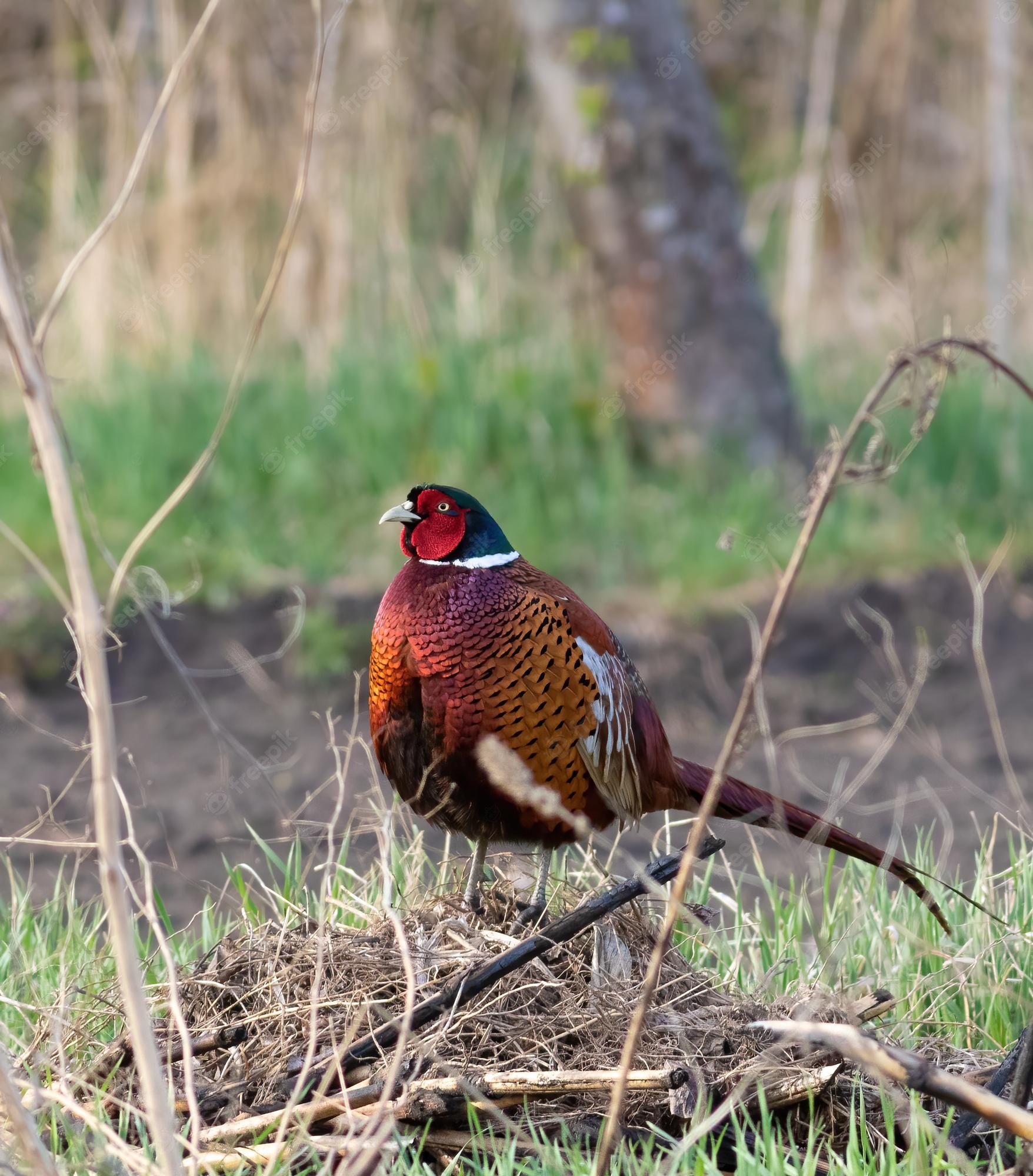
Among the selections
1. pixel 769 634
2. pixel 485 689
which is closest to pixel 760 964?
pixel 485 689

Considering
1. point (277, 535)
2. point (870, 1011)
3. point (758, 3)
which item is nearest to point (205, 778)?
point (277, 535)

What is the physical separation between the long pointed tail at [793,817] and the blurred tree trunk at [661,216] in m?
3.13

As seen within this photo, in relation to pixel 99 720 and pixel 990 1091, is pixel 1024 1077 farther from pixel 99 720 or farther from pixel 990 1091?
pixel 99 720

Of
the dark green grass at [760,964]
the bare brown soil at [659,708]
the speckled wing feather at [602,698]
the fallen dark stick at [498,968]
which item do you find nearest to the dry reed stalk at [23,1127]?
the dark green grass at [760,964]

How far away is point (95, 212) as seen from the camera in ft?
22.8

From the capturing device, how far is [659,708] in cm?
451

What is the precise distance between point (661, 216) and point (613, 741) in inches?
136

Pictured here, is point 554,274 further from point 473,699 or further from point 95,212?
point 473,699

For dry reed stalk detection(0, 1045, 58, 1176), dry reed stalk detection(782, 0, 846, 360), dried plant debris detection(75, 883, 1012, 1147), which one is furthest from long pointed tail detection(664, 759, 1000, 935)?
dry reed stalk detection(782, 0, 846, 360)

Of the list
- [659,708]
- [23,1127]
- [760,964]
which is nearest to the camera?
[23,1127]

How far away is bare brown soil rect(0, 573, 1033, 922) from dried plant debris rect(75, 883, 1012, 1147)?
5.11 feet

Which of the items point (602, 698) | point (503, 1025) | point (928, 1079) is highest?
point (602, 698)

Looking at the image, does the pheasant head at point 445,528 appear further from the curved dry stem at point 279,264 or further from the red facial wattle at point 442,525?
the curved dry stem at point 279,264

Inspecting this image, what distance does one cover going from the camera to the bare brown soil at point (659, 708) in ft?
12.9
